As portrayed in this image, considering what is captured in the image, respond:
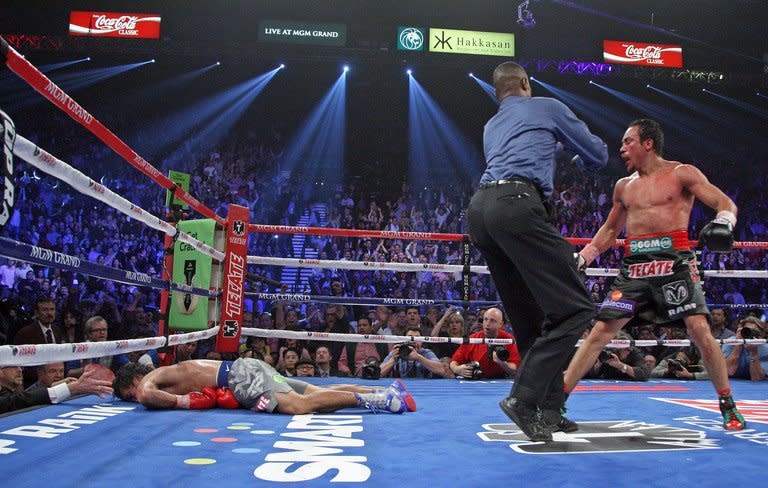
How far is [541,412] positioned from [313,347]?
10.7ft

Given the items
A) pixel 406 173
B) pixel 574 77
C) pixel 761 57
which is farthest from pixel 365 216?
pixel 761 57

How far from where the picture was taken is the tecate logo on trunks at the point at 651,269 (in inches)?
86.6

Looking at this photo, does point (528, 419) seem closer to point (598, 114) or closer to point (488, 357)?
point (488, 357)

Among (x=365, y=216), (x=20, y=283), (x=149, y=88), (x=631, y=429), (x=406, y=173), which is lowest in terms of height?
(x=631, y=429)

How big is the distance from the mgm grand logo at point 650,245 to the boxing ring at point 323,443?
645 millimetres

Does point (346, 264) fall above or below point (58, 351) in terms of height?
above

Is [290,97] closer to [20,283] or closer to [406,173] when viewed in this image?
[406,173]

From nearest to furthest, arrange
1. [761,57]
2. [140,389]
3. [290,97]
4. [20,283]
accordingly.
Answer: [140,389], [20,283], [761,57], [290,97]

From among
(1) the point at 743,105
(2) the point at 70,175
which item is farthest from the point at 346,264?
(1) the point at 743,105

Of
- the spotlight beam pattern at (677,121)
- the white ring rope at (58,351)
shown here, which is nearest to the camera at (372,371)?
the white ring rope at (58,351)

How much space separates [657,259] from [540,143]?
795 mm

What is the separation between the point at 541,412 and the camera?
1.71 metres

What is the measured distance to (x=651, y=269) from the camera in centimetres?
223

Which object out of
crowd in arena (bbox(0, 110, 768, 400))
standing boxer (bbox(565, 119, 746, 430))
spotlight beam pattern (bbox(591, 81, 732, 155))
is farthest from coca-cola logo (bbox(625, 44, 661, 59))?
standing boxer (bbox(565, 119, 746, 430))
